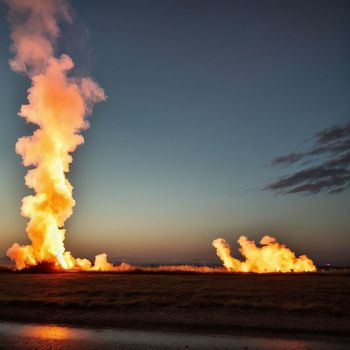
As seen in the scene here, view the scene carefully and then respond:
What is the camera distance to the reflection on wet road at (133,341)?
13.9 metres

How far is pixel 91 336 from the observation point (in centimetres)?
1611

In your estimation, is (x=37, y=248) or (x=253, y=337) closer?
(x=253, y=337)

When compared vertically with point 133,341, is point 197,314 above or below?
above

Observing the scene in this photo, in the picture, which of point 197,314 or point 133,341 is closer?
point 133,341

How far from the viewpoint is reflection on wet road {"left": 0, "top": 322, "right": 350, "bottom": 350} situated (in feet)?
45.6

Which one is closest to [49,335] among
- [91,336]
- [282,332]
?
[91,336]

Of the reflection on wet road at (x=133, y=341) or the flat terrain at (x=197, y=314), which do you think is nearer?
the reflection on wet road at (x=133, y=341)

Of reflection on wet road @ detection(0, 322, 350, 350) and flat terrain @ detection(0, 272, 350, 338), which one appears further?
flat terrain @ detection(0, 272, 350, 338)

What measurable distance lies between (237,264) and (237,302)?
212ft

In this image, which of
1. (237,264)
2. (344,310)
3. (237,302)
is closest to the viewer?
(344,310)

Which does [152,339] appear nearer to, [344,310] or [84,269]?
[344,310]

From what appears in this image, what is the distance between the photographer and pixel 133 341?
1488 centimetres

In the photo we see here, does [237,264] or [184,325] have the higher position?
[237,264]

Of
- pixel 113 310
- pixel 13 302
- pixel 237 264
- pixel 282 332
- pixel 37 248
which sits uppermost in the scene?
pixel 37 248
